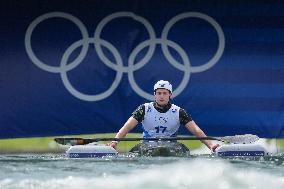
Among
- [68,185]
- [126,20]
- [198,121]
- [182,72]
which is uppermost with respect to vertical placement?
[126,20]

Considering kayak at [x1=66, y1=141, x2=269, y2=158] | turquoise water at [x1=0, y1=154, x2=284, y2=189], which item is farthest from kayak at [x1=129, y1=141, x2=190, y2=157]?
turquoise water at [x1=0, y1=154, x2=284, y2=189]

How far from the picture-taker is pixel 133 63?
1203 centimetres

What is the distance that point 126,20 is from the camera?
12.1 m

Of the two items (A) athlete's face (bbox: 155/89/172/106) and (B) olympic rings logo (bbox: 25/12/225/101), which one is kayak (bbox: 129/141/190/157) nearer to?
(A) athlete's face (bbox: 155/89/172/106)

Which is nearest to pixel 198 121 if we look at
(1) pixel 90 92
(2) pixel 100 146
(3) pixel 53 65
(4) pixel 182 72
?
(4) pixel 182 72

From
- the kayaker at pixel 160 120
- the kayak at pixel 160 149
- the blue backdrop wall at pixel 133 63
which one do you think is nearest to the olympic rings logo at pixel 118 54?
the blue backdrop wall at pixel 133 63

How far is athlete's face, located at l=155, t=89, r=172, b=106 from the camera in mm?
9518

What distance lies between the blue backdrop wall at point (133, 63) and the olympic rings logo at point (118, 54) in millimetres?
17

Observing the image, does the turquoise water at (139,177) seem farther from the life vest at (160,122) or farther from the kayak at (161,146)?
the life vest at (160,122)

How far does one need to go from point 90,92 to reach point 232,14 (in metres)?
2.75

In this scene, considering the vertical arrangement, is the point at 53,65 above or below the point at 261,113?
above

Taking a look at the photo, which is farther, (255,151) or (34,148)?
(34,148)

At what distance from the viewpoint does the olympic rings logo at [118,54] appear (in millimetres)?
11961

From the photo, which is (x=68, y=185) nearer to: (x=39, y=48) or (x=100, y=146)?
(x=100, y=146)
